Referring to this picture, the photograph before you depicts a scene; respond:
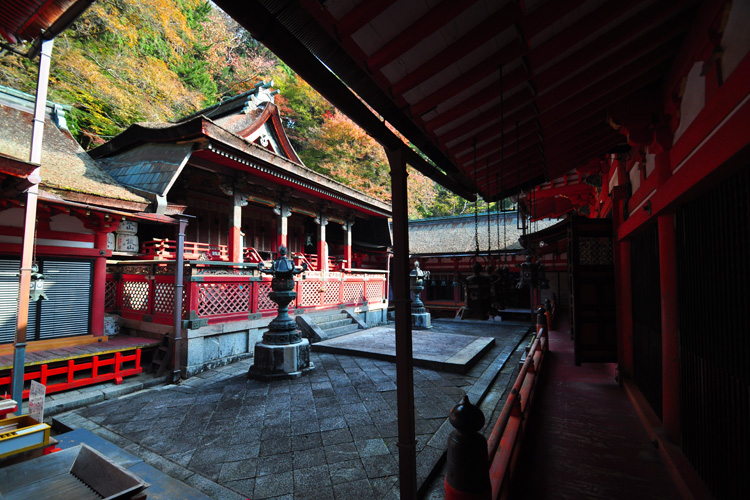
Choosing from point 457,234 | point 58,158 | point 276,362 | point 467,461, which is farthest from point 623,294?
point 457,234

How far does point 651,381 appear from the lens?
4.39 meters

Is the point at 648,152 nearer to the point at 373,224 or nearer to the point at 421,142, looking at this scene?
the point at 421,142

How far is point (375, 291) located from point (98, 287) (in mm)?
9777

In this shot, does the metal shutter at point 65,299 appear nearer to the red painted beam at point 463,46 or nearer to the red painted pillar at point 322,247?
the red painted pillar at point 322,247

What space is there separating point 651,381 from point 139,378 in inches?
349

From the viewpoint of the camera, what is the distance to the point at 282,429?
4.39 m

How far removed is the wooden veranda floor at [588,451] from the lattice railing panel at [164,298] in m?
7.41

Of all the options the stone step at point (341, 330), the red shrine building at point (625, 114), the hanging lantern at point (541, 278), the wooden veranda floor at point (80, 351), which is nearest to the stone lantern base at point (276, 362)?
the wooden veranda floor at point (80, 351)

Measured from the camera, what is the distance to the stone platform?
7110 millimetres

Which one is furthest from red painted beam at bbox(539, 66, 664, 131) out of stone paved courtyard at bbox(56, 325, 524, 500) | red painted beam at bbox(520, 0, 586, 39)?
stone paved courtyard at bbox(56, 325, 524, 500)

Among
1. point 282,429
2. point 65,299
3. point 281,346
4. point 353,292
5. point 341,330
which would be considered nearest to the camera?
point 282,429

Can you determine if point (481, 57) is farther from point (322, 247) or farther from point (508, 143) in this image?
point (322, 247)

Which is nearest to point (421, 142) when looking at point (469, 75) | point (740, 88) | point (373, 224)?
point (469, 75)

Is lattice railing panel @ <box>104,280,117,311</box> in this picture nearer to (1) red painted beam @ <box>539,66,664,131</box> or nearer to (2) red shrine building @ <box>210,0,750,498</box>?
(2) red shrine building @ <box>210,0,750,498</box>
